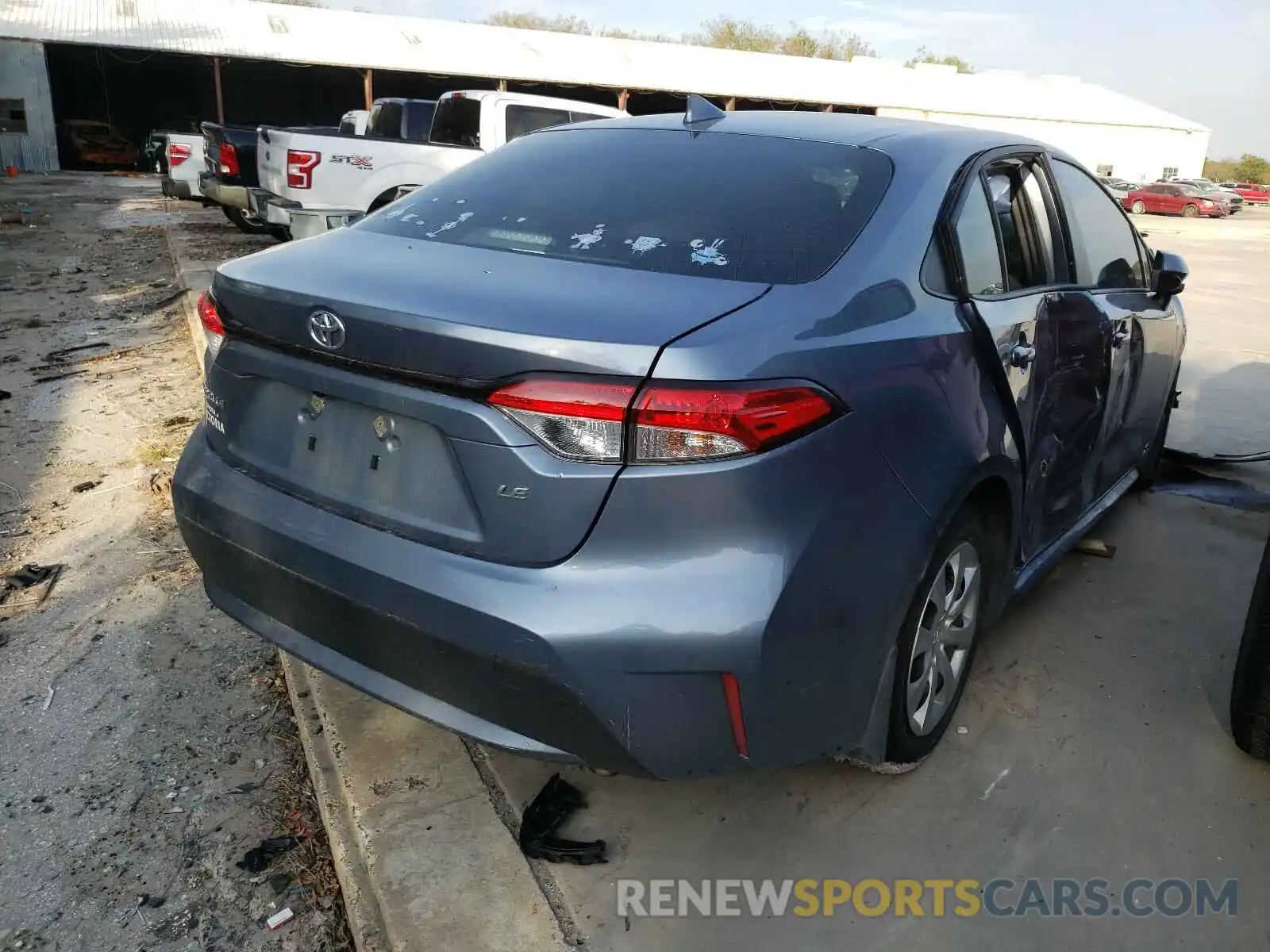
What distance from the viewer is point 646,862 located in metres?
2.23

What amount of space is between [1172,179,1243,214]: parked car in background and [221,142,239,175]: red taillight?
36.1 m

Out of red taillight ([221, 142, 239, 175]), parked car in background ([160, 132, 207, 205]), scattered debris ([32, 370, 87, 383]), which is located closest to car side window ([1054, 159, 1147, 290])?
scattered debris ([32, 370, 87, 383])

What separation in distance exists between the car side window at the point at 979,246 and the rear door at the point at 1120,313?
0.69 meters

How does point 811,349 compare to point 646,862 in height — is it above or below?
above

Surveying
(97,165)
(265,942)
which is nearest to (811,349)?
(265,942)

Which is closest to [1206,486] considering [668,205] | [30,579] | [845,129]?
[845,129]

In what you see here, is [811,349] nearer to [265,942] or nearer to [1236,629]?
[265,942]

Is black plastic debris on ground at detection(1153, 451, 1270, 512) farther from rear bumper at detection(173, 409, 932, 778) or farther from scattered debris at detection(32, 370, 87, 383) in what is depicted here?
scattered debris at detection(32, 370, 87, 383)

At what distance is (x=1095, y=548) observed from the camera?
4031 millimetres

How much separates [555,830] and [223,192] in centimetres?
1147

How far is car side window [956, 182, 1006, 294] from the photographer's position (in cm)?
247

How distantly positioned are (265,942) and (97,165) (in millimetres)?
33443

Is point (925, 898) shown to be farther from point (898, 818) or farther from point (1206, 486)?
point (1206, 486)

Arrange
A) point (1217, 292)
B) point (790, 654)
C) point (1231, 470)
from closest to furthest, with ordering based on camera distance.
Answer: point (790, 654) → point (1231, 470) → point (1217, 292)
